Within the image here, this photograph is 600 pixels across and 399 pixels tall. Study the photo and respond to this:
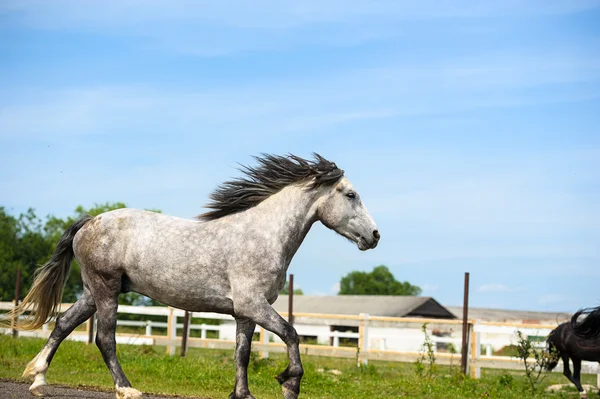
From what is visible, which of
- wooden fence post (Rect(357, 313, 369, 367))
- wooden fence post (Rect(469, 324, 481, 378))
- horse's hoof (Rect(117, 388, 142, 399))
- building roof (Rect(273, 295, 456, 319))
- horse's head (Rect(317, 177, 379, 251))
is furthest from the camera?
building roof (Rect(273, 295, 456, 319))

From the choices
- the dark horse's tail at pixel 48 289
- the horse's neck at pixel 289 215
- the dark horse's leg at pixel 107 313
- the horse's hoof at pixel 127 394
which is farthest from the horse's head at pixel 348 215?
the dark horse's tail at pixel 48 289

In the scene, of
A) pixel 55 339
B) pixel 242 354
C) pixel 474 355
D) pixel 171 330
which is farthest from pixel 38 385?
pixel 171 330

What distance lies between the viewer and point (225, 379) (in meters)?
11.7

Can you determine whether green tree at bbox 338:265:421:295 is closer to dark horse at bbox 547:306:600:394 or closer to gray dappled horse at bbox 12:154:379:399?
dark horse at bbox 547:306:600:394

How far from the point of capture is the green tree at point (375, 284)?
7512 centimetres

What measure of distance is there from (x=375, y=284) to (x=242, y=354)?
69.8 meters

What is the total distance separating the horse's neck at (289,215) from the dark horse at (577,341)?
24.9 feet

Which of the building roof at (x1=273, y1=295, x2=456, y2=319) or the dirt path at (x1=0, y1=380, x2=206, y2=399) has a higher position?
the building roof at (x1=273, y1=295, x2=456, y2=319)

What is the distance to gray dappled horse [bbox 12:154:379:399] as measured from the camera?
681 centimetres

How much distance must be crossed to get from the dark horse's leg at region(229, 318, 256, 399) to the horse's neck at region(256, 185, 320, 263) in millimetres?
781

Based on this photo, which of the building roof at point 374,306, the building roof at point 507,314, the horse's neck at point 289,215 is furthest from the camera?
the building roof at point 507,314

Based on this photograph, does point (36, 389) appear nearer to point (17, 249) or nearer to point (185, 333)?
point (185, 333)

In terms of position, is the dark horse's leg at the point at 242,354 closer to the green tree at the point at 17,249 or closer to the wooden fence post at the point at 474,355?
the wooden fence post at the point at 474,355

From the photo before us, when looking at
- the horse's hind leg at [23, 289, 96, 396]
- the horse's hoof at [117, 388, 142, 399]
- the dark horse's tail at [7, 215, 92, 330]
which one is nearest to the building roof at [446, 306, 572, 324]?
the dark horse's tail at [7, 215, 92, 330]
